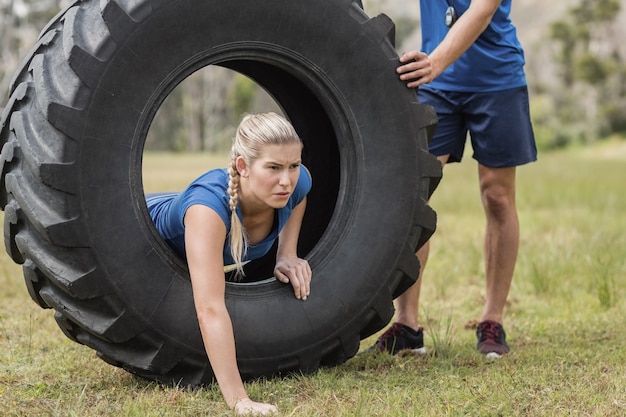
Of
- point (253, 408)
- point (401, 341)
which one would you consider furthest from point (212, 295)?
point (401, 341)

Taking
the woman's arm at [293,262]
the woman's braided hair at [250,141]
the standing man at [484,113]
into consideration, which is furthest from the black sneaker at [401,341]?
the woman's braided hair at [250,141]

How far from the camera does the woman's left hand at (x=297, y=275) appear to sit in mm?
3402

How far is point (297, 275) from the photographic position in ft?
11.2

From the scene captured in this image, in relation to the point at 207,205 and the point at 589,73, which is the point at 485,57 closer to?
the point at 207,205

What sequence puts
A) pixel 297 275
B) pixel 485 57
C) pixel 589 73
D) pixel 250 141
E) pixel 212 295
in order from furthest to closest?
pixel 589 73 < pixel 485 57 < pixel 297 275 < pixel 250 141 < pixel 212 295

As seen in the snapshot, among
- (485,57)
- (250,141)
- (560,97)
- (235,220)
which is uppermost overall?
(560,97)

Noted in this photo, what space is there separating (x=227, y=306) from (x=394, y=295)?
0.74m

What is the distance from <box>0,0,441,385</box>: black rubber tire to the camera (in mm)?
2988

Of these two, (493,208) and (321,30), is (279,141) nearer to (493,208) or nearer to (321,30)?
(321,30)

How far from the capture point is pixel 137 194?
10.3 feet

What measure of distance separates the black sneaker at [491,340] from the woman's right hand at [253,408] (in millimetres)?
1381

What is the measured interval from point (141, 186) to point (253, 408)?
871mm

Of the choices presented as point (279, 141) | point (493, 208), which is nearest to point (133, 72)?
point (279, 141)

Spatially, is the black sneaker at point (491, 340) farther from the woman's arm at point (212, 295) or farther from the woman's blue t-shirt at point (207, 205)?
the woman's arm at point (212, 295)
